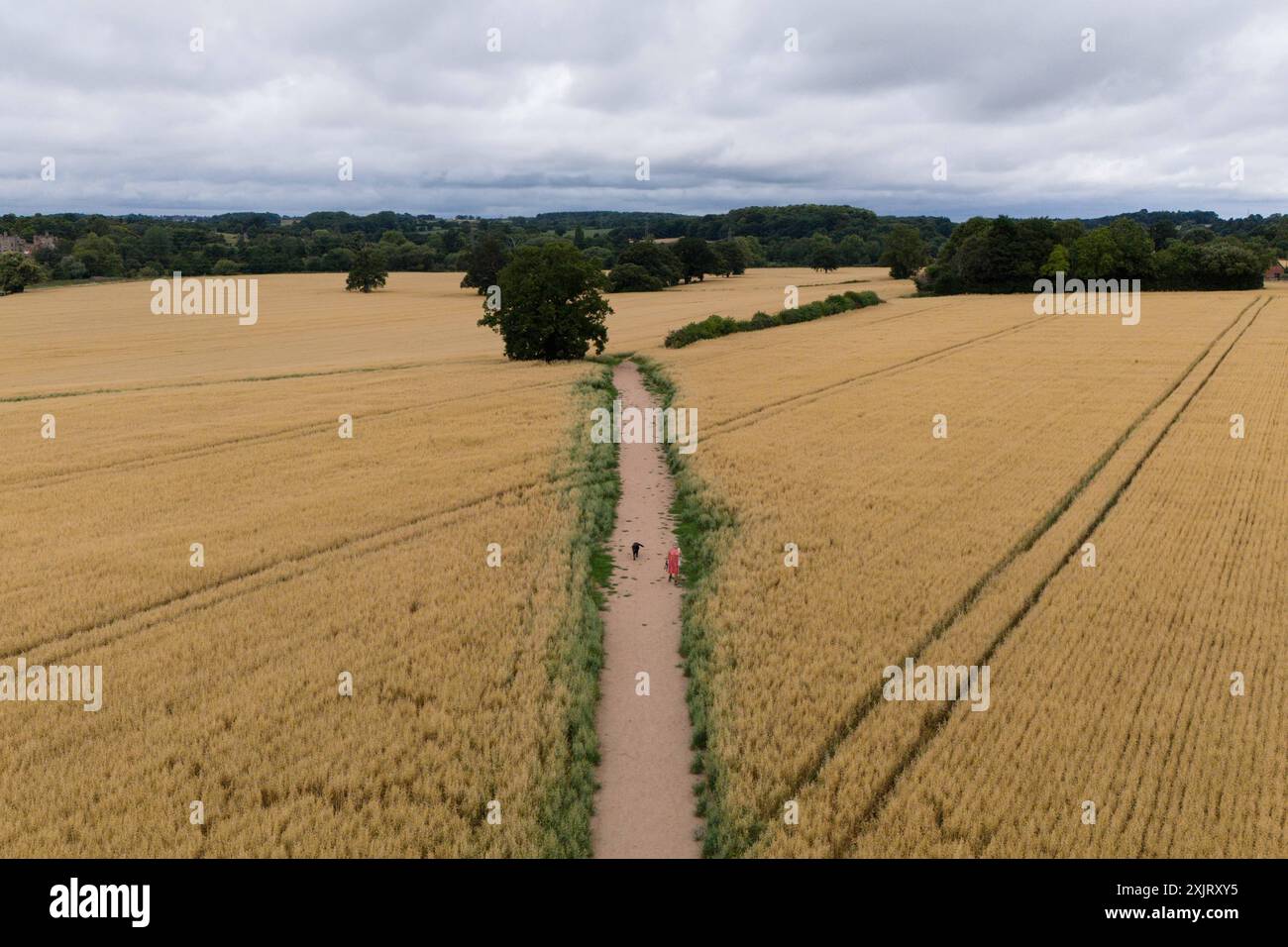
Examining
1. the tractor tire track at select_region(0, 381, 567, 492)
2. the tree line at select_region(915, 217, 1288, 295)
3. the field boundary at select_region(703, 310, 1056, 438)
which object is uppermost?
the tree line at select_region(915, 217, 1288, 295)

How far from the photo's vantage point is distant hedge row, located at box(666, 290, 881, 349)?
67.2 metres

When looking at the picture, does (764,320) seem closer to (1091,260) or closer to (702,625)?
(1091,260)

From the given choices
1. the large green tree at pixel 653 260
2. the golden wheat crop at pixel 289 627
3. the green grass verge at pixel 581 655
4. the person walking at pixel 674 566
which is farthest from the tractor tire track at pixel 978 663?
the large green tree at pixel 653 260

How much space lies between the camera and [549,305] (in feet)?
184

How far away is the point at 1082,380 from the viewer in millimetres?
44938

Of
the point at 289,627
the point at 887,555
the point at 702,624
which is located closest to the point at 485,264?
the point at 887,555

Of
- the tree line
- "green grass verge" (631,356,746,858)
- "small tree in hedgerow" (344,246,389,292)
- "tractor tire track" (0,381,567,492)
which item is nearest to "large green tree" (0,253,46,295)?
"small tree in hedgerow" (344,246,389,292)

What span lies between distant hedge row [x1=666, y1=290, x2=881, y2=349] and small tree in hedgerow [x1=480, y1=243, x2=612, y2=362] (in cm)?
1047

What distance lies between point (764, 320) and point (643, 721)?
6880cm

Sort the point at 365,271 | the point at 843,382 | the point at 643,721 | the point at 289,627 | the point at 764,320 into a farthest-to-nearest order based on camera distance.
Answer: the point at 365,271
the point at 764,320
the point at 843,382
the point at 289,627
the point at 643,721

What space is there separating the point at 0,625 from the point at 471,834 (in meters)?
11.7

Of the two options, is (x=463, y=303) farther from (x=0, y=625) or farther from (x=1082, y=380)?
(x=0, y=625)

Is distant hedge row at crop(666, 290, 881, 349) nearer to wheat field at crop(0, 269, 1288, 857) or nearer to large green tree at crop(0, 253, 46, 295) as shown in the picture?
wheat field at crop(0, 269, 1288, 857)

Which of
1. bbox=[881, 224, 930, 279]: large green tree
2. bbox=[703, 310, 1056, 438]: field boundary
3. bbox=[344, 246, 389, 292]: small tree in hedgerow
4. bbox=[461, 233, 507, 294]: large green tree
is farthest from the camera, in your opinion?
bbox=[881, 224, 930, 279]: large green tree
